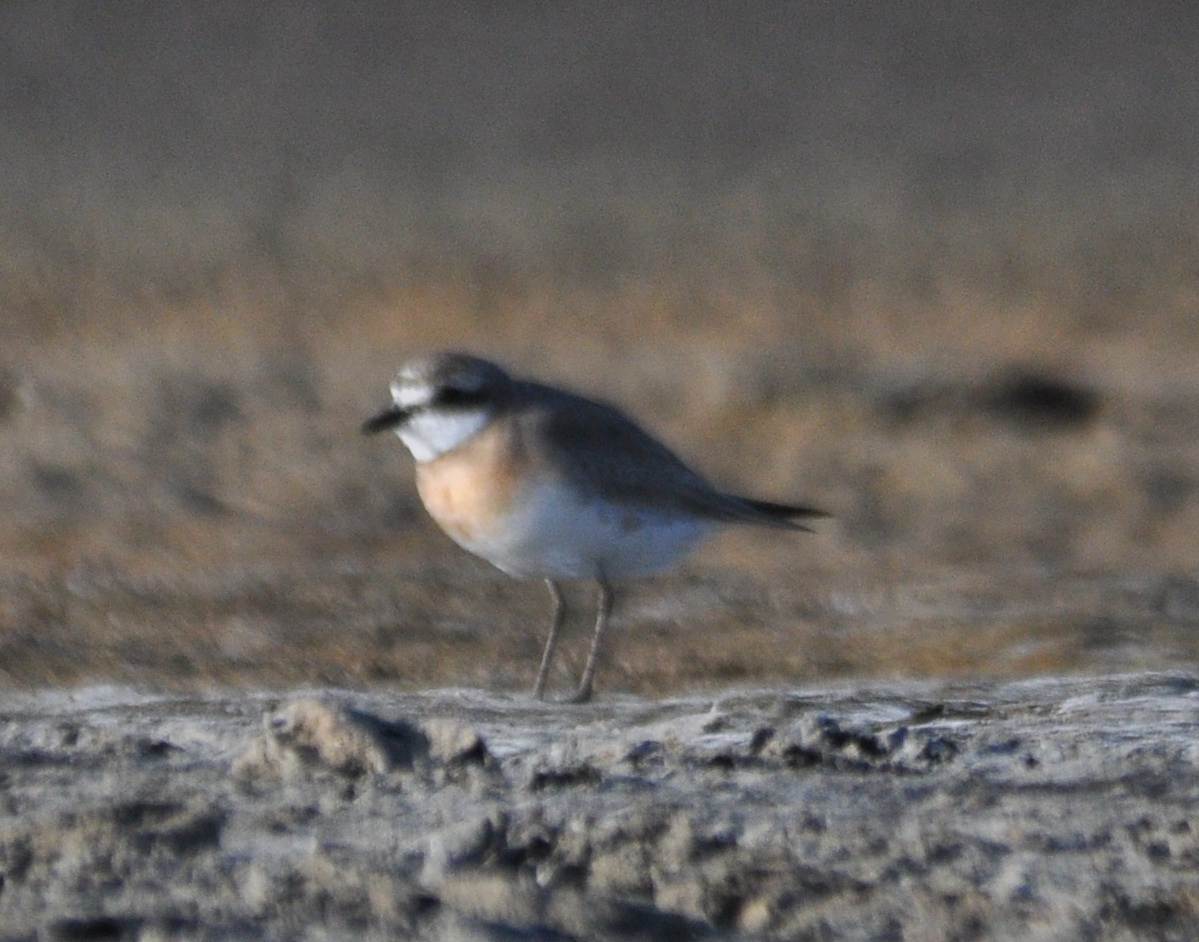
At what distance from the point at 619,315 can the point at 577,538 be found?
28.2 ft

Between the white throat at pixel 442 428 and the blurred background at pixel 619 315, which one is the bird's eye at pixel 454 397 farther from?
the blurred background at pixel 619 315

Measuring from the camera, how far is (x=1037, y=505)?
9.67 meters

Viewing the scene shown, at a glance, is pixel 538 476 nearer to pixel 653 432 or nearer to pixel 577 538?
pixel 577 538

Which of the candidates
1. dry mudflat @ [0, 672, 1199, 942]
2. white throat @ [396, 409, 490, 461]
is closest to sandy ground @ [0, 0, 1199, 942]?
dry mudflat @ [0, 672, 1199, 942]

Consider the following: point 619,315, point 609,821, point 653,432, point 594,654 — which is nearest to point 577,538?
point 594,654

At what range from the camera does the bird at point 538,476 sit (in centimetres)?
589

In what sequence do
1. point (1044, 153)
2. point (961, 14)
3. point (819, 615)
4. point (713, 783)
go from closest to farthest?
point (713, 783)
point (819, 615)
point (1044, 153)
point (961, 14)

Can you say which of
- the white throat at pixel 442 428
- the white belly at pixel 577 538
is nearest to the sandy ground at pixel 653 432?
the white belly at pixel 577 538

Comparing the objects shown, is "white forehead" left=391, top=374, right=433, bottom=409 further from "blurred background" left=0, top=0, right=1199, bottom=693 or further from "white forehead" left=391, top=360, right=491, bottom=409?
"blurred background" left=0, top=0, right=1199, bottom=693

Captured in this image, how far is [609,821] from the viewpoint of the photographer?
4352 millimetres

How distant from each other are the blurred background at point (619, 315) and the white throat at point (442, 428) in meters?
0.73

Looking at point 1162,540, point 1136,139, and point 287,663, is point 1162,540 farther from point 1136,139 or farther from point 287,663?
point 1136,139

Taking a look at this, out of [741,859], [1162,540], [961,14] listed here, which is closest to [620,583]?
[1162,540]

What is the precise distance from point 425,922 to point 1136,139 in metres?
20.2
